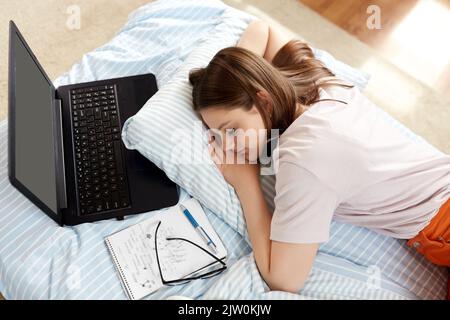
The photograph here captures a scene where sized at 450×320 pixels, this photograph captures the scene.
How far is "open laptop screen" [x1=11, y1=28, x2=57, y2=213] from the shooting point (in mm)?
823

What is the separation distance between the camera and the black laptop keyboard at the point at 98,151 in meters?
1.02

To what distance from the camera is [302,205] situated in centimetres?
87

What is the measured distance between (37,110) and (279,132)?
1.86 feet

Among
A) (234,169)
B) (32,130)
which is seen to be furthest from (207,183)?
(32,130)

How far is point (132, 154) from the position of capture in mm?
1087

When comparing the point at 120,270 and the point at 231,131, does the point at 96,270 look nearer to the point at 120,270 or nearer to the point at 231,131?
the point at 120,270

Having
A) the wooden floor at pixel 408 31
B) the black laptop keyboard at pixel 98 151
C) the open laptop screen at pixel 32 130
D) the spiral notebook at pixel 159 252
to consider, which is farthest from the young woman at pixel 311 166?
the wooden floor at pixel 408 31

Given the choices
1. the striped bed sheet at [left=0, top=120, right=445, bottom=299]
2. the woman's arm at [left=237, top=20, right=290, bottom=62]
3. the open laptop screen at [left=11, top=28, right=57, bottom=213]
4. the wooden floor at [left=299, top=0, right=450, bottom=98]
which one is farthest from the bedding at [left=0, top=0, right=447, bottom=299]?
the wooden floor at [left=299, top=0, right=450, bottom=98]

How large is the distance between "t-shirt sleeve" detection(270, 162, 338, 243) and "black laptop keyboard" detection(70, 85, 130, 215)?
0.39m

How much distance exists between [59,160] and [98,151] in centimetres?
10

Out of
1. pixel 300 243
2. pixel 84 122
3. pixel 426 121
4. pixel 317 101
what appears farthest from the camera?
pixel 426 121

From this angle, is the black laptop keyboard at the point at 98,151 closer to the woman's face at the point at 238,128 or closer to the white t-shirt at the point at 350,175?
the woman's face at the point at 238,128
